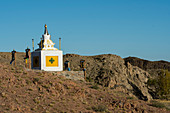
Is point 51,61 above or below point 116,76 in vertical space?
above

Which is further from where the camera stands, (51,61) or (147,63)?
(147,63)

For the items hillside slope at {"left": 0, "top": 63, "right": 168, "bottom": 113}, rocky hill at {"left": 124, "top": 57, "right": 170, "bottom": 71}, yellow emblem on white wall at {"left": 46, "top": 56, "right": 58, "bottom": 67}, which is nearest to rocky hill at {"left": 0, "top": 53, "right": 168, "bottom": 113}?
hillside slope at {"left": 0, "top": 63, "right": 168, "bottom": 113}

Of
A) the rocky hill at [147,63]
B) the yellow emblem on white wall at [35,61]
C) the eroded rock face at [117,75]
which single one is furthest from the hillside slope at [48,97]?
the rocky hill at [147,63]

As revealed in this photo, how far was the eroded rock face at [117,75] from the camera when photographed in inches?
2005

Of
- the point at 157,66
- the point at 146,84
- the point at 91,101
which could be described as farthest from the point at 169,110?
the point at 157,66

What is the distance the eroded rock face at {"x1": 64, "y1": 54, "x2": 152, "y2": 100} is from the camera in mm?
50938

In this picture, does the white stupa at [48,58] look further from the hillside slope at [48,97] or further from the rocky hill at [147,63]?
the rocky hill at [147,63]

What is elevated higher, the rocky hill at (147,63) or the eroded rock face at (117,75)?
the rocky hill at (147,63)

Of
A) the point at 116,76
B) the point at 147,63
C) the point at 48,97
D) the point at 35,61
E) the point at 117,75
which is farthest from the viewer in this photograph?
the point at 147,63

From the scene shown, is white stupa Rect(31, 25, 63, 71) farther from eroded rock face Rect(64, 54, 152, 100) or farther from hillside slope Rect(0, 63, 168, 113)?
eroded rock face Rect(64, 54, 152, 100)

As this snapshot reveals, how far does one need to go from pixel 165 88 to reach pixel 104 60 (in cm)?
1842

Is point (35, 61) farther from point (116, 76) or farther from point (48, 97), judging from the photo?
point (116, 76)

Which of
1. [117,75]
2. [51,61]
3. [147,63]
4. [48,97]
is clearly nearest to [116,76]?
[117,75]

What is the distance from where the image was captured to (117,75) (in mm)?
55500
